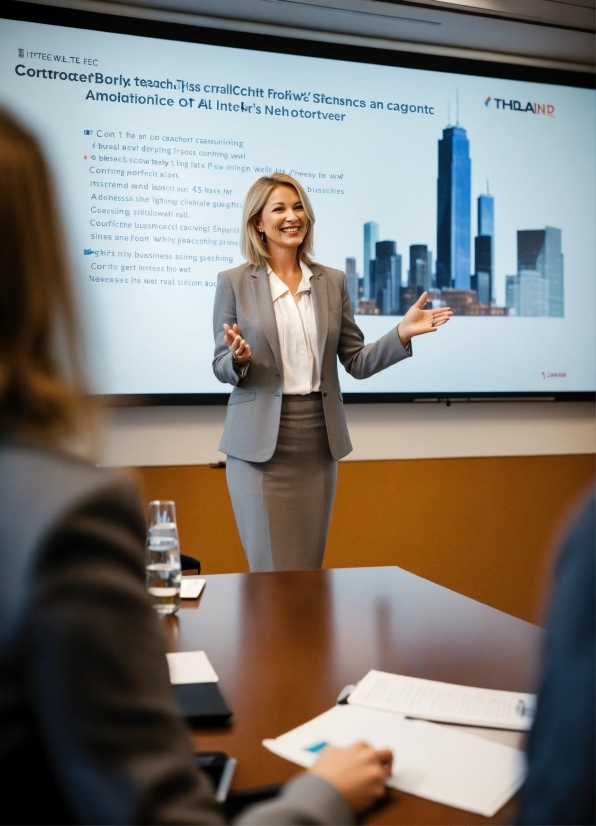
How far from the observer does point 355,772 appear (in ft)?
2.75

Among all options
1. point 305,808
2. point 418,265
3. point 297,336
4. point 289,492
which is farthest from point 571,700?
point 418,265

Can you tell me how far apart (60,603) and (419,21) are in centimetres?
404

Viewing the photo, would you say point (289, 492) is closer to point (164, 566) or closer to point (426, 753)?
point (164, 566)

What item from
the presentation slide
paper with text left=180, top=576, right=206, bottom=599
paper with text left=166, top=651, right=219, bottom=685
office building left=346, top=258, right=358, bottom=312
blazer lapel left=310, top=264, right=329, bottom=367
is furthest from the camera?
office building left=346, top=258, right=358, bottom=312

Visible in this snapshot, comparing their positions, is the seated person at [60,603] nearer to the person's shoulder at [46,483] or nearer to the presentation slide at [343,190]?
the person's shoulder at [46,483]

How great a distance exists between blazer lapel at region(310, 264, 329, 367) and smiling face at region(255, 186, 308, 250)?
149mm

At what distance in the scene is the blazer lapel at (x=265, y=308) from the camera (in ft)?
9.88

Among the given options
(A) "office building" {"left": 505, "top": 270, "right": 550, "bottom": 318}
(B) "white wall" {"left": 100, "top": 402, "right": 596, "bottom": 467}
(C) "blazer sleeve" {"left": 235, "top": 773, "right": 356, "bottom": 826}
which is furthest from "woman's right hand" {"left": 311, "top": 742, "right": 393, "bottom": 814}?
(A) "office building" {"left": 505, "top": 270, "right": 550, "bottom": 318}

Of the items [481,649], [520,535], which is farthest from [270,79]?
[481,649]

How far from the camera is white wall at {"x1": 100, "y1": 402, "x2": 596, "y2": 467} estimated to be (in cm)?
382

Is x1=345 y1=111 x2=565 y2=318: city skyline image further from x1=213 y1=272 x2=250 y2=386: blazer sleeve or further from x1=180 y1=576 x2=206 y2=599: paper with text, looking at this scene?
x1=180 y1=576 x2=206 y2=599: paper with text

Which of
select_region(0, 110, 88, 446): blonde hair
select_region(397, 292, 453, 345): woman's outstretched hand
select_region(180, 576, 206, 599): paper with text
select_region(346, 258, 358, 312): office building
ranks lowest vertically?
select_region(180, 576, 206, 599): paper with text

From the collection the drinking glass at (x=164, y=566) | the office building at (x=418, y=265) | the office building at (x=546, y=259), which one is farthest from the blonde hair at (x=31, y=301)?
the office building at (x=546, y=259)

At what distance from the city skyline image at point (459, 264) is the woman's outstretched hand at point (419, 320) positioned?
1.03 m
